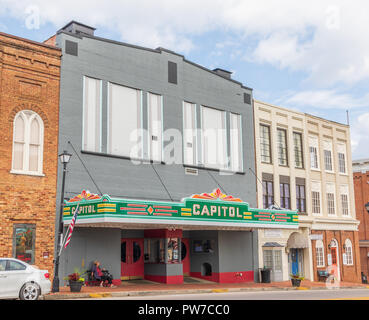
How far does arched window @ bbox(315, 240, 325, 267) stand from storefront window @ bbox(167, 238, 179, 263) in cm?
1265

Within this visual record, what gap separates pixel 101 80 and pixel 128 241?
8402 millimetres

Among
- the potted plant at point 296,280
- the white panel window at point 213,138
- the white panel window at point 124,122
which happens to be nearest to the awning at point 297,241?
the potted plant at point 296,280

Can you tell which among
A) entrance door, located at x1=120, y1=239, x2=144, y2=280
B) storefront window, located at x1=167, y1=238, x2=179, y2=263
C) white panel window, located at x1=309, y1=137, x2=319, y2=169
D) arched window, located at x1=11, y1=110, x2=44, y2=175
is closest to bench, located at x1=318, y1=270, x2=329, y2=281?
white panel window, located at x1=309, y1=137, x2=319, y2=169

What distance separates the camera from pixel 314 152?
37.2 metres

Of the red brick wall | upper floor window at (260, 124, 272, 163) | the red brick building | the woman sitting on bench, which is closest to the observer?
the woman sitting on bench

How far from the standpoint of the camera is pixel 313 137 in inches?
1462

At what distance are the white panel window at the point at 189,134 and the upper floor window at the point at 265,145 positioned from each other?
6054 mm

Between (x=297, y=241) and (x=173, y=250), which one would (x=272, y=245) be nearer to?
(x=297, y=241)

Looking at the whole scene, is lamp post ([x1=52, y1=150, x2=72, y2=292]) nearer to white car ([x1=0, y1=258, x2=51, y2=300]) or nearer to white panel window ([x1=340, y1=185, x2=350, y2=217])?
white car ([x1=0, y1=258, x2=51, y2=300])

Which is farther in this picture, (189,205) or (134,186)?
(134,186)

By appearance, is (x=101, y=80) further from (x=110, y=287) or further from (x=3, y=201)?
(x=110, y=287)

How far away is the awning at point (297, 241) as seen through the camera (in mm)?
33531

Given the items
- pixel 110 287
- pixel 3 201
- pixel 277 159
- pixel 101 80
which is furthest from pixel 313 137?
pixel 3 201

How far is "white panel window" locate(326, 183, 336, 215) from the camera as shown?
1489 inches
